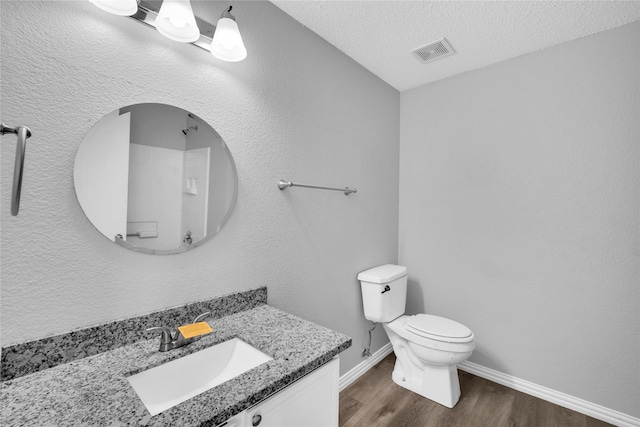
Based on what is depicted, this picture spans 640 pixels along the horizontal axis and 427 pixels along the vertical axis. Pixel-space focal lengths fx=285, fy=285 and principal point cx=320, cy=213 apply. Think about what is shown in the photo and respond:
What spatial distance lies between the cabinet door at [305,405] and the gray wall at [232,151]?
582 millimetres

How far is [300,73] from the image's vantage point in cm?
165

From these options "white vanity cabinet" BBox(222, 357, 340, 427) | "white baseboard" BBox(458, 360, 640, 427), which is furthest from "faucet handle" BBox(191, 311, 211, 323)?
"white baseboard" BBox(458, 360, 640, 427)

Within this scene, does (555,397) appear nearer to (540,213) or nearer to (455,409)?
(455,409)

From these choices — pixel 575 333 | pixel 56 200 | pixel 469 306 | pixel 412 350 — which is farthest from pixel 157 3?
pixel 575 333

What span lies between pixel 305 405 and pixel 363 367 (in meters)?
1.34

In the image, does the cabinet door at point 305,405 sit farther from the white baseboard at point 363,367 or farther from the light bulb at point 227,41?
the light bulb at point 227,41

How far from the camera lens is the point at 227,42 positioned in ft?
3.66

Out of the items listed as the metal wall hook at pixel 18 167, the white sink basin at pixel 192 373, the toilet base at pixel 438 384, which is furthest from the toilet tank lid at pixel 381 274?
the metal wall hook at pixel 18 167

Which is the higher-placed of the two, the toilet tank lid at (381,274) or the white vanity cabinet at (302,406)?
Result: the toilet tank lid at (381,274)

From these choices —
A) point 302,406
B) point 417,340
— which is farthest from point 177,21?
point 417,340

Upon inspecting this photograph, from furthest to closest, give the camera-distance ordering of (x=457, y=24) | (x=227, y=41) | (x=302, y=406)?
(x=457, y=24) → (x=227, y=41) → (x=302, y=406)

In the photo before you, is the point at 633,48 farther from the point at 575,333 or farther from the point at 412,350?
the point at 412,350

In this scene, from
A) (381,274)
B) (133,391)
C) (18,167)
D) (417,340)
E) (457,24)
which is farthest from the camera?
(381,274)

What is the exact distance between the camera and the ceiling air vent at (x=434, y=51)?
1825 millimetres
